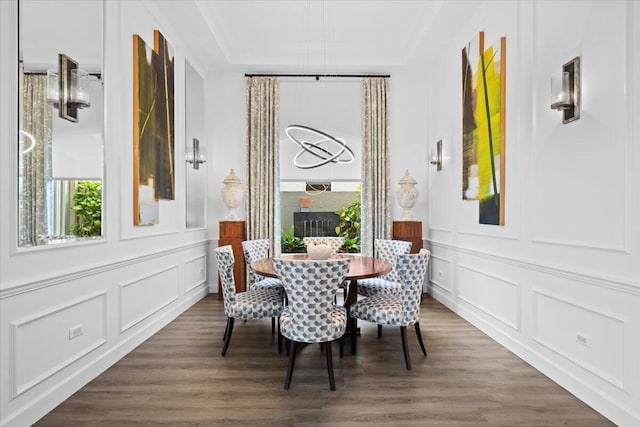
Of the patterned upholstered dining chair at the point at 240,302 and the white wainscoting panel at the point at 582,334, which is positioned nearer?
the white wainscoting panel at the point at 582,334

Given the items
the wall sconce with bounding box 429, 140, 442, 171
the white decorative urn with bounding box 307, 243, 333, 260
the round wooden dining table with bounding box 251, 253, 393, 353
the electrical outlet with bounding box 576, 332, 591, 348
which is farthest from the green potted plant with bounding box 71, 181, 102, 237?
the wall sconce with bounding box 429, 140, 442, 171

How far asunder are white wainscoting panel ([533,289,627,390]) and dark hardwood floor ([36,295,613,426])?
26 centimetres

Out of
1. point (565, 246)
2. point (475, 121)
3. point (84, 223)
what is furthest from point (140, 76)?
point (565, 246)

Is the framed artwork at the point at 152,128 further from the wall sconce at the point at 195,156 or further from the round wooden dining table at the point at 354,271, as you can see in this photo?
the round wooden dining table at the point at 354,271

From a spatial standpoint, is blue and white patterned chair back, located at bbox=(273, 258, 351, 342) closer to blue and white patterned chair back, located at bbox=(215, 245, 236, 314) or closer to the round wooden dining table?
the round wooden dining table

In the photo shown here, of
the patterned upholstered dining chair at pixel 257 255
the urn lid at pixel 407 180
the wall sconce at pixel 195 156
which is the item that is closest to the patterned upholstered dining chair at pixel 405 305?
the patterned upholstered dining chair at pixel 257 255

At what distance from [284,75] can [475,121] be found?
3.03m

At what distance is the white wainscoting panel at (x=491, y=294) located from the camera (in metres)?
3.40

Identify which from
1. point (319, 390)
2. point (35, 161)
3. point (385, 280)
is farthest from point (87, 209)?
point (385, 280)

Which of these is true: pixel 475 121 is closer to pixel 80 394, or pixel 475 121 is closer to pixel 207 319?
pixel 207 319

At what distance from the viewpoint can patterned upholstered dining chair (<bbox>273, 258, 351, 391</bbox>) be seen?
251 cm

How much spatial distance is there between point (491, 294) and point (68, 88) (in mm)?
3950

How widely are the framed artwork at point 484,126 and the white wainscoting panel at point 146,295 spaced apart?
3.42 metres

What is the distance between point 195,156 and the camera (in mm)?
5254
